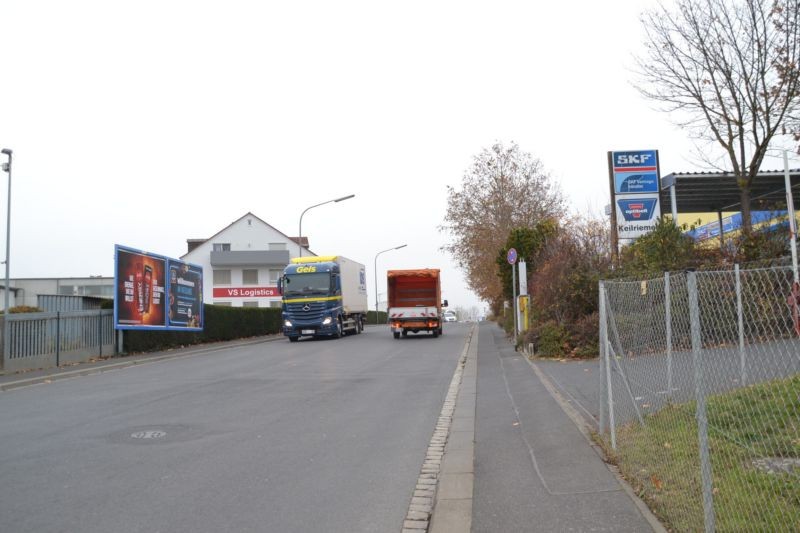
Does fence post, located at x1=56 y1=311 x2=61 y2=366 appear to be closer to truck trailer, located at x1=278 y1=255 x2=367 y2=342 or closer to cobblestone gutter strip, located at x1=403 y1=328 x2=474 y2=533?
truck trailer, located at x1=278 y1=255 x2=367 y2=342

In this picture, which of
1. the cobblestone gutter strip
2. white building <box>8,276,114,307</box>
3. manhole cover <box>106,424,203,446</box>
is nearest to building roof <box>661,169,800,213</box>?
the cobblestone gutter strip

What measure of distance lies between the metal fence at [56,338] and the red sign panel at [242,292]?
4776 centimetres

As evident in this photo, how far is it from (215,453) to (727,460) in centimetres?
489

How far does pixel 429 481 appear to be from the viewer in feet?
19.8

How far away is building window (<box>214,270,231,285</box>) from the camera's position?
69250 millimetres

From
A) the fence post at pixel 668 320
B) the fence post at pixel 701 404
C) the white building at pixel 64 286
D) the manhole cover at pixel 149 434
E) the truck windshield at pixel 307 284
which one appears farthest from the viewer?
the white building at pixel 64 286

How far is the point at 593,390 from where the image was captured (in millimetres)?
10734

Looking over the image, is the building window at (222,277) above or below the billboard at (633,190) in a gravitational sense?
above

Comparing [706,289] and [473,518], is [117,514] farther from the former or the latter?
[706,289]

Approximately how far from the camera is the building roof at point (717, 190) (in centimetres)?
2236

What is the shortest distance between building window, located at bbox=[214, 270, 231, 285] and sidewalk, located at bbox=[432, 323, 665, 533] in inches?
2440

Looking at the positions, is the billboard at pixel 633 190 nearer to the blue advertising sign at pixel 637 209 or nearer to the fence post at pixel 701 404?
the blue advertising sign at pixel 637 209

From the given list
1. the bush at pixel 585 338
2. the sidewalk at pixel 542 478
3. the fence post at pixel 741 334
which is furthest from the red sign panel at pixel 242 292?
the fence post at pixel 741 334

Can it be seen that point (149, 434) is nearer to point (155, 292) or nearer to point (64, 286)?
point (155, 292)
